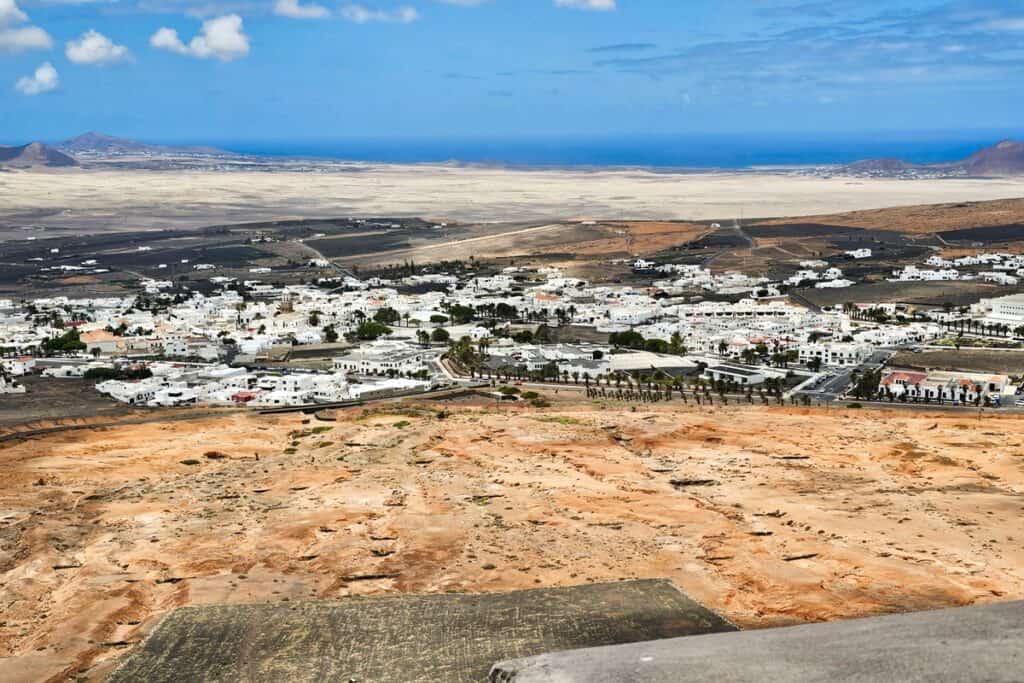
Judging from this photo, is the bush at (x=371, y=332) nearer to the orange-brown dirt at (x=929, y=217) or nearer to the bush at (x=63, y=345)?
the bush at (x=63, y=345)

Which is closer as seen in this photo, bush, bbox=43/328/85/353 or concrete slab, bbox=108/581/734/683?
concrete slab, bbox=108/581/734/683

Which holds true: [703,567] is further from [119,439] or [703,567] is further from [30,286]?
[30,286]

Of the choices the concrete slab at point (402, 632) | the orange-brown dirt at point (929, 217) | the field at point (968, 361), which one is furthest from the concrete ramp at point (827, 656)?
the orange-brown dirt at point (929, 217)

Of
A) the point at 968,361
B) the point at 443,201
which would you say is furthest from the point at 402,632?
the point at 443,201

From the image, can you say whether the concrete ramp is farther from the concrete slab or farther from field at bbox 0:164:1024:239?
field at bbox 0:164:1024:239

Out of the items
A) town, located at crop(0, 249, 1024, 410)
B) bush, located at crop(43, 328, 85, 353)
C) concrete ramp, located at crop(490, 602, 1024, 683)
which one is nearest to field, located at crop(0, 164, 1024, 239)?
town, located at crop(0, 249, 1024, 410)

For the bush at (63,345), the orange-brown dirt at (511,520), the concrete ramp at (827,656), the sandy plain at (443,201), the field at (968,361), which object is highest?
the concrete ramp at (827,656)
